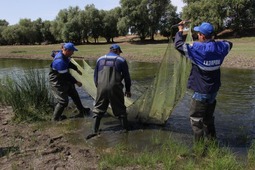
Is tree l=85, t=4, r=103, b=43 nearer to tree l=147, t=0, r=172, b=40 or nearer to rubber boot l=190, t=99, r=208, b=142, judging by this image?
tree l=147, t=0, r=172, b=40

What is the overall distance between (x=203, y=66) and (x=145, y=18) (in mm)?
59571

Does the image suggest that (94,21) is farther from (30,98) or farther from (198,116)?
(198,116)

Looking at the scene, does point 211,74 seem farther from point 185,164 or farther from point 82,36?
point 82,36

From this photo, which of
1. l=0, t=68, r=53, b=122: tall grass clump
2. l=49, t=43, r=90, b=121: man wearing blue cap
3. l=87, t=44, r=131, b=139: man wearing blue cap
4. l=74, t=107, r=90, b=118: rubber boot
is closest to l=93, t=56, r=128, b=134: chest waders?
l=87, t=44, r=131, b=139: man wearing blue cap

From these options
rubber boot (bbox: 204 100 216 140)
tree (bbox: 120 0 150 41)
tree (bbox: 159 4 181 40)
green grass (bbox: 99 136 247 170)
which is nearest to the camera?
green grass (bbox: 99 136 247 170)

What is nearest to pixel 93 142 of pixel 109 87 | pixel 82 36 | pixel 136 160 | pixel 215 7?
pixel 109 87

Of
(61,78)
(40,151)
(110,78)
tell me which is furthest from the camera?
(61,78)

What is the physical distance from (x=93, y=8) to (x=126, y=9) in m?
10.8

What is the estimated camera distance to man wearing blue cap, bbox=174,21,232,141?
18.9 ft

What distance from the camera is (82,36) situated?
71.2 metres

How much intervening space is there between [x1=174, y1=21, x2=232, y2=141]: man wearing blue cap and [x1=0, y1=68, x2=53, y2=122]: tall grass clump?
15.5 ft

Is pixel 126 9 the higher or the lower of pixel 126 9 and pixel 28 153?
the higher

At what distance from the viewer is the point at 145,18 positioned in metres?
64.0

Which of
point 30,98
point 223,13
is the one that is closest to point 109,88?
point 30,98
